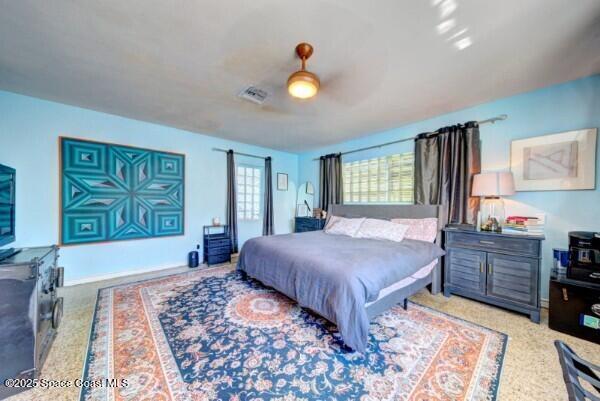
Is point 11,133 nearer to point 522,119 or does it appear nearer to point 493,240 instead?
point 493,240

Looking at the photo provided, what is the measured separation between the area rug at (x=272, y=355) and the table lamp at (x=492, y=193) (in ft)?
4.25

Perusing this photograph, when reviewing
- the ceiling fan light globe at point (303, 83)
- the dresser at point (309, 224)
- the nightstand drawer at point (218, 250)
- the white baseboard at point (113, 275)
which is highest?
the ceiling fan light globe at point (303, 83)

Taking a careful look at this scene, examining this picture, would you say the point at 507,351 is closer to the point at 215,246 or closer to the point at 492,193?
the point at 492,193

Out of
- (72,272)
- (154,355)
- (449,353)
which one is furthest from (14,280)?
(449,353)

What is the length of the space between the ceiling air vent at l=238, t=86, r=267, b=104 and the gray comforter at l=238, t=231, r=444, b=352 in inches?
71.0

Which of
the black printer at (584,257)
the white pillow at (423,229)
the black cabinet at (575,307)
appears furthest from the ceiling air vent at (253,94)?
the black cabinet at (575,307)

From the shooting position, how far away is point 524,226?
2.38 meters

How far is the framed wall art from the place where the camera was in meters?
2.24

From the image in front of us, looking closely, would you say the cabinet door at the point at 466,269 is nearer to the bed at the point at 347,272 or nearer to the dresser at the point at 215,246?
the bed at the point at 347,272

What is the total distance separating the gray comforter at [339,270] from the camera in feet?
5.52

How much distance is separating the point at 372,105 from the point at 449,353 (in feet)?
8.99

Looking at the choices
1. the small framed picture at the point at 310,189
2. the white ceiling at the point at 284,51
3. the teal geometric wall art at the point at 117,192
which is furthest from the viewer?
the small framed picture at the point at 310,189

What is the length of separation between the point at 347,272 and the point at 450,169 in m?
2.38

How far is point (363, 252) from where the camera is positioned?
225 centimetres
